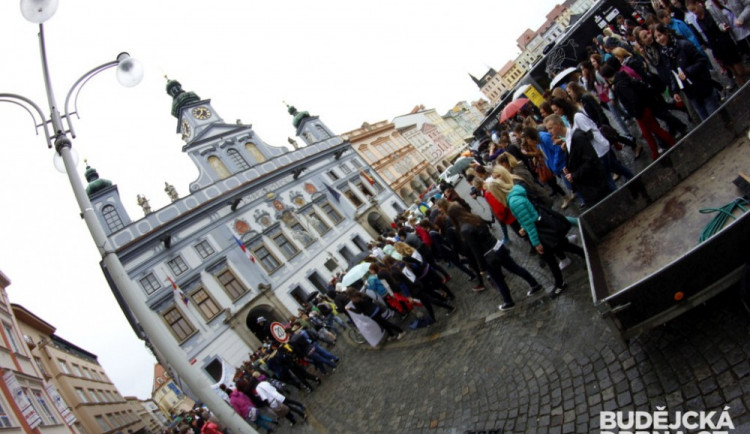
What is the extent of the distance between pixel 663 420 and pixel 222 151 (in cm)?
3164

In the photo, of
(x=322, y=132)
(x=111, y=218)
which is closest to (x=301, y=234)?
(x=111, y=218)

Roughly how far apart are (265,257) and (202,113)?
49.3ft

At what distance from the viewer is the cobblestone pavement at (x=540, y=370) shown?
10.2 feet

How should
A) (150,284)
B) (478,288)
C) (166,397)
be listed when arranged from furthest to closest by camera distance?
1. (166,397)
2. (150,284)
3. (478,288)

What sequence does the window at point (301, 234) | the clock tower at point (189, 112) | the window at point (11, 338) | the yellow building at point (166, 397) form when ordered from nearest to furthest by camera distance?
the window at point (11, 338), the window at point (301, 234), the clock tower at point (189, 112), the yellow building at point (166, 397)

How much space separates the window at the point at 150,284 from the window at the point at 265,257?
6.23 metres

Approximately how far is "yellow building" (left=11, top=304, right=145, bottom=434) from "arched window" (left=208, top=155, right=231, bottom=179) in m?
21.0

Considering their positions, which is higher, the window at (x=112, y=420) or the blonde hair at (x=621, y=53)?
the window at (x=112, y=420)

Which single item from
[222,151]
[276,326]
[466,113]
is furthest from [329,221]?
[466,113]

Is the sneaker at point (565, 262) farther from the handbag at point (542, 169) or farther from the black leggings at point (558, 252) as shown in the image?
the handbag at point (542, 169)

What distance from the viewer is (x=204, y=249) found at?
24.4 metres

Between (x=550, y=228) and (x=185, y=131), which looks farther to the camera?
(x=185, y=131)

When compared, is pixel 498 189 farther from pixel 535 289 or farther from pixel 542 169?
pixel 542 169

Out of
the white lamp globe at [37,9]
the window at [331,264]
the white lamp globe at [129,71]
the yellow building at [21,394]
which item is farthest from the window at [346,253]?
the white lamp globe at [37,9]
